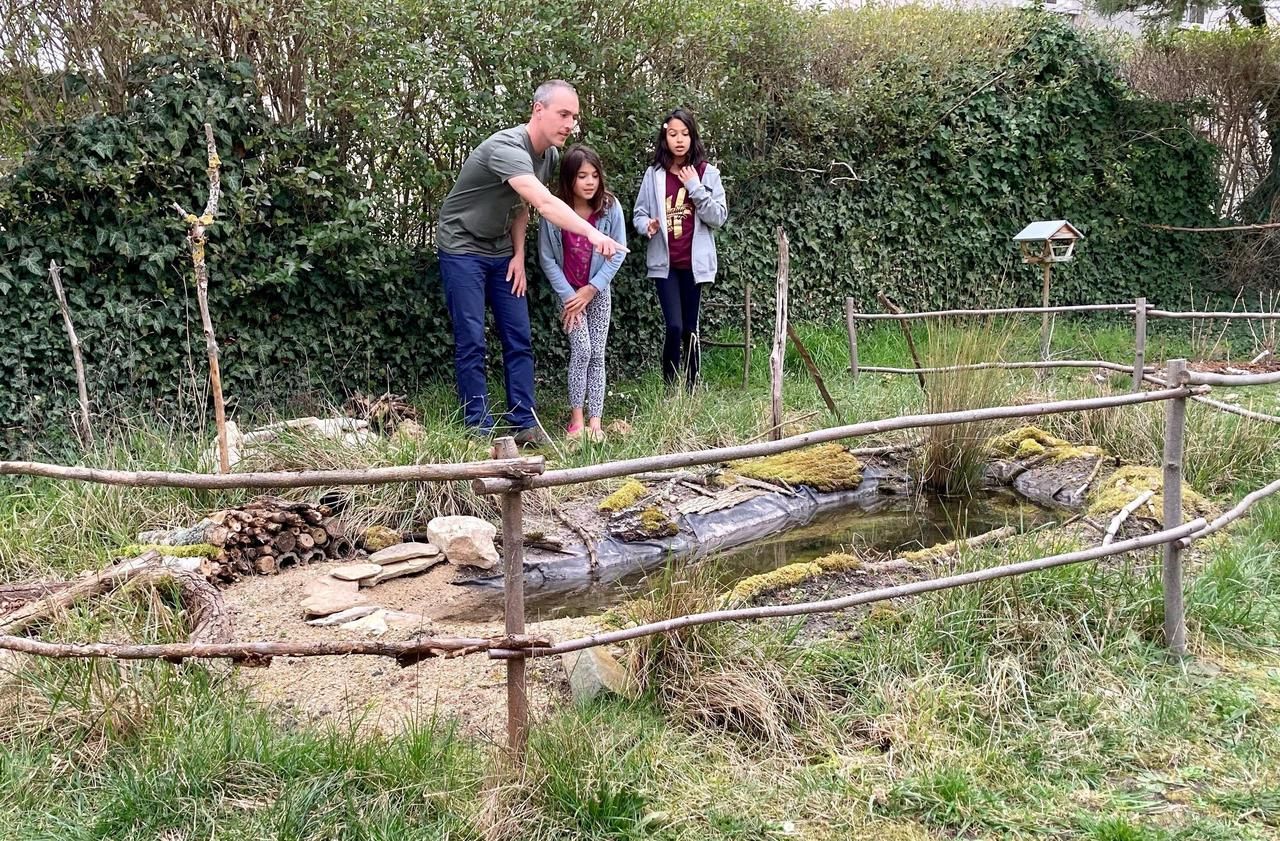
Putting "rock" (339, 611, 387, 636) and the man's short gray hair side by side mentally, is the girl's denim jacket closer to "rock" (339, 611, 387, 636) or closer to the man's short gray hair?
the man's short gray hair

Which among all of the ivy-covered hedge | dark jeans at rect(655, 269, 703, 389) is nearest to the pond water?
dark jeans at rect(655, 269, 703, 389)

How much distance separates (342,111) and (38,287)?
187cm

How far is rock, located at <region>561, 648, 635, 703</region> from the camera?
2.81 meters

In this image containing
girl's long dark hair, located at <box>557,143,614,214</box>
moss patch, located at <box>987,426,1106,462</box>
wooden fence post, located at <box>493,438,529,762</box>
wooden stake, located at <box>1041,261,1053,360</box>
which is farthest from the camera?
wooden stake, located at <box>1041,261,1053,360</box>

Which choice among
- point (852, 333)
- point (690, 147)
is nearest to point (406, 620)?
point (690, 147)

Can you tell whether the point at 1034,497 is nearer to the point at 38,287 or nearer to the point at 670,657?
→ the point at 670,657

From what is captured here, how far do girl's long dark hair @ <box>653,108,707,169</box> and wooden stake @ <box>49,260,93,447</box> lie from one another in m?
3.32

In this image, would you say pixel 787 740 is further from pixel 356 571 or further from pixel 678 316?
pixel 678 316

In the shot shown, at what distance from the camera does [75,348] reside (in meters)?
4.81

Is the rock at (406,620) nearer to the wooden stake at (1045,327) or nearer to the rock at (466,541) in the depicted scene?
the rock at (466,541)

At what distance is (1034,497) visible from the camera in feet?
17.1

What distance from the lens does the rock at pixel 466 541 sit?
4.23 m

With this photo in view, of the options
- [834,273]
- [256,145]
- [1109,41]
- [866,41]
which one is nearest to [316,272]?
[256,145]

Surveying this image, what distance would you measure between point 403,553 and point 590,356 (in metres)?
1.86
